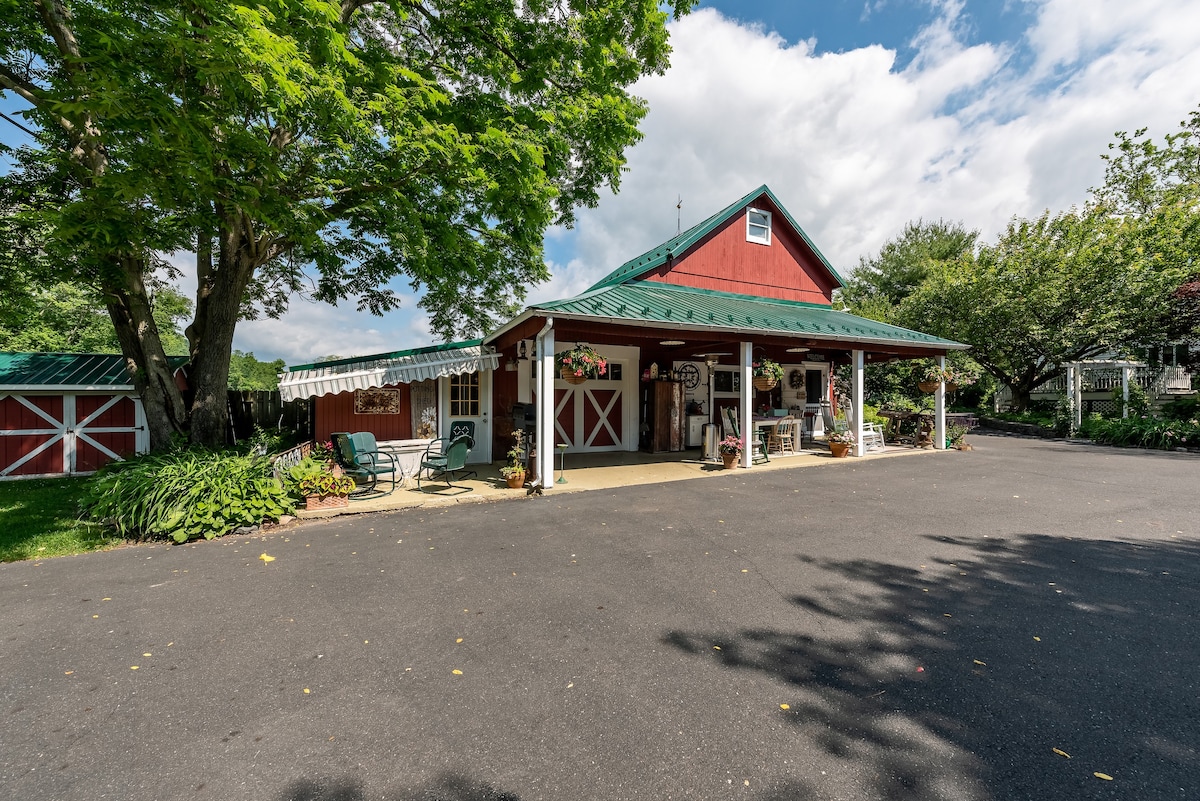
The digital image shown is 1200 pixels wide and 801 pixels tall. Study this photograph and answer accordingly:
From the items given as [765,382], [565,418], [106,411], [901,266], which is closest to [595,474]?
[565,418]

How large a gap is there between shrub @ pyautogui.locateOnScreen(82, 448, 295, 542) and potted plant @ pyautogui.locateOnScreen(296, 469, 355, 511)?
273mm

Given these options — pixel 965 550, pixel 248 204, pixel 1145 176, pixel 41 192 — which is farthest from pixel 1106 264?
pixel 41 192

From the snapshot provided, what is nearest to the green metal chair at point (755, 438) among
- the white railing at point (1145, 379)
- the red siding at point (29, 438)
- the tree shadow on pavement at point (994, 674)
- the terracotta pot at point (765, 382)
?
the terracotta pot at point (765, 382)

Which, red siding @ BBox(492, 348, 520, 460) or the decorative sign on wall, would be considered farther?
red siding @ BBox(492, 348, 520, 460)

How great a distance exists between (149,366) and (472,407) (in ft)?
17.2

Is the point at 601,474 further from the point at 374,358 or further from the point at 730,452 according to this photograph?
the point at 374,358

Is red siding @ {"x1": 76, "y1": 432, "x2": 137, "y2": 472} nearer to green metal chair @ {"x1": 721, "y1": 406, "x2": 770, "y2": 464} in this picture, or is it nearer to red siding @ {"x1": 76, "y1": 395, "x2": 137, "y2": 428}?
red siding @ {"x1": 76, "y1": 395, "x2": 137, "y2": 428}

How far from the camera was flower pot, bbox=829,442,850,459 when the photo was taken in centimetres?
1128

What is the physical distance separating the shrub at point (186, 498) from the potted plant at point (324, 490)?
27cm

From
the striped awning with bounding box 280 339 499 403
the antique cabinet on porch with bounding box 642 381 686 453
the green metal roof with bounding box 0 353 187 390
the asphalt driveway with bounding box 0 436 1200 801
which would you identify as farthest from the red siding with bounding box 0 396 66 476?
the antique cabinet on porch with bounding box 642 381 686 453

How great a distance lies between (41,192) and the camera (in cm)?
762

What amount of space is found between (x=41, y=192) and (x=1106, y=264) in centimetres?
2812

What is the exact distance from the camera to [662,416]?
A: 11844 millimetres

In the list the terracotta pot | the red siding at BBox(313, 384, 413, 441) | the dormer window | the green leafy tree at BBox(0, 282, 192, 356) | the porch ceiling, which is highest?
the dormer window
